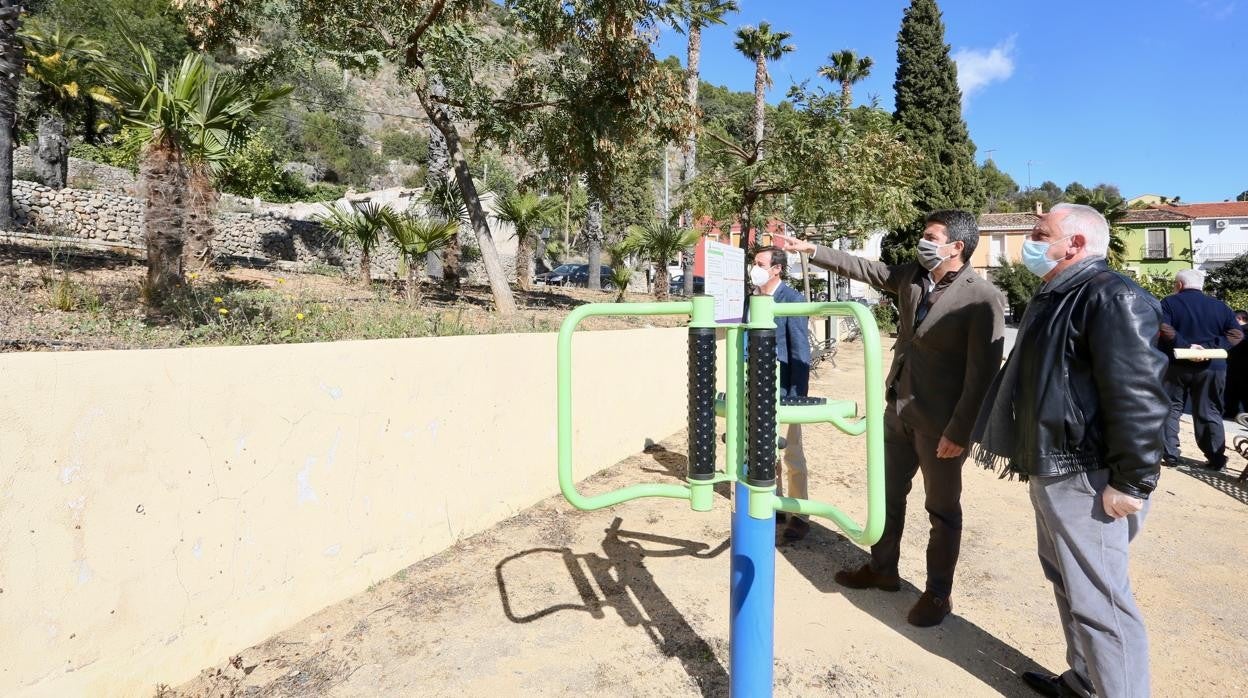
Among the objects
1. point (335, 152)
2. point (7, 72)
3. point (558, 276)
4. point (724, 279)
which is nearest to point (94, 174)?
point (558, 276)

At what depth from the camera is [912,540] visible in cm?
374

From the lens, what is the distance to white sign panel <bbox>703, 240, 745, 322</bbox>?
4316 mm

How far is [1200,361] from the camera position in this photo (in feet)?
17.8

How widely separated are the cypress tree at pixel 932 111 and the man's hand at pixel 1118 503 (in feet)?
75.5

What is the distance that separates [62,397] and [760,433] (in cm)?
195

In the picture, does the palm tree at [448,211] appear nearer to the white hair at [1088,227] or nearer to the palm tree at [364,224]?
the palm tree at [364,224]

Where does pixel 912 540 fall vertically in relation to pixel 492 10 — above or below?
below

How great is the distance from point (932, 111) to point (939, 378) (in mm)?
25358

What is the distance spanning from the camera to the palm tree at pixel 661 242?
11789mm

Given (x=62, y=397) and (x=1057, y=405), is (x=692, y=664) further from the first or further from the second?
(x=62, y=397)

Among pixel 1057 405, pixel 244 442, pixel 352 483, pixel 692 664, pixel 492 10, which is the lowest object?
pixel 692 664

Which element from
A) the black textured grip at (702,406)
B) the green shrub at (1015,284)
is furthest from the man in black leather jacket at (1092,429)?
the green shrub at (1015,284)

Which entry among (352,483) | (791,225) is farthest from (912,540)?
(791,225)

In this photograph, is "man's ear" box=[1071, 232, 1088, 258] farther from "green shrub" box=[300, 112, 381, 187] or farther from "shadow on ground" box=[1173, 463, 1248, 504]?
"green shrub" box=[300, 112, 381, 187]
